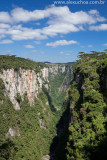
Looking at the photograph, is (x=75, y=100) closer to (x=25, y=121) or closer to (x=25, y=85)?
(x=25, y=121)

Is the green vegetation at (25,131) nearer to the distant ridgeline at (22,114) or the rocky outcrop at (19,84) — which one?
the distant ridgeline at (22,114)

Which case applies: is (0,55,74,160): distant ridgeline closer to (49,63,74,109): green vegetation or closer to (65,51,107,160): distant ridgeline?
(65,51,107,160): distant ridgeline

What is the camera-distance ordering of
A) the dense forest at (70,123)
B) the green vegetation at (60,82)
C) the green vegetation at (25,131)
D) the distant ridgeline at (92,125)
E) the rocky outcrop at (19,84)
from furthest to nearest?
the green vegetation at (60,82) < the rocky outcrop at (19,84) < the green vegetation at (25,131) < the dense forest at (70,123) < the distant ridgeline at (92,125)

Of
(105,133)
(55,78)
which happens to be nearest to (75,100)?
(105,133)

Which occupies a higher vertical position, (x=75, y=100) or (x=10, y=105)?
(x=75, y=100)

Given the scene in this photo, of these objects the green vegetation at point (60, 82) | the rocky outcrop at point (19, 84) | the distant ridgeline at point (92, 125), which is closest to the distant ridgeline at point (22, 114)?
the rocky outcrop at point (19, 84)

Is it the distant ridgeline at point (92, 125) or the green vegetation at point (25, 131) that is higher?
the distant ridgeline at point (92, 125)

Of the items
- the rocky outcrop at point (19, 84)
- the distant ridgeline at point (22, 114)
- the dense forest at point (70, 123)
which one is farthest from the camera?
the rocky outcrop at point (19, 84)

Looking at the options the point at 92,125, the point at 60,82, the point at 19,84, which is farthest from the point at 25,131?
the point at 60,82

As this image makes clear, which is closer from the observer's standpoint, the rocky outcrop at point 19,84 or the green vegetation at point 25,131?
the green vegetation at point 25,131
